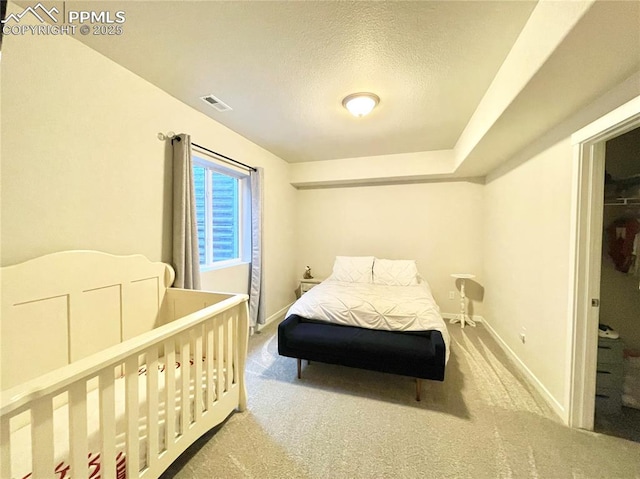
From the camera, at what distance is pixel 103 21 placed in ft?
4.55

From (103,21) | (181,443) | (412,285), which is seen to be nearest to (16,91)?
(103,21)

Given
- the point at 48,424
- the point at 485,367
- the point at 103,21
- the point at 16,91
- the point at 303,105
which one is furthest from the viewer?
the point at 485,367

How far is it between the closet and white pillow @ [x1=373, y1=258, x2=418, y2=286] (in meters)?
1.73

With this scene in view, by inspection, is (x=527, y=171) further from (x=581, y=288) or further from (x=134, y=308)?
(x=134, y=308)

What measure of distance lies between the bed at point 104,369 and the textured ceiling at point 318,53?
1359 millimetres

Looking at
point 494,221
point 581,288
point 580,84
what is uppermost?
point 580,84

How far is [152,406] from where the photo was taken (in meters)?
1.16

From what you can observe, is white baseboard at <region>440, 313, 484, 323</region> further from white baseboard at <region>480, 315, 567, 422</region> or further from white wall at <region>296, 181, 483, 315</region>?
white baseboard at <region>480, 315, 567, 422</region>

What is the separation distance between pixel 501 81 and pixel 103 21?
245 centimetres

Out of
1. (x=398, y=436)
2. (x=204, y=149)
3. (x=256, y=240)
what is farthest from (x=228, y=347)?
(x=204, y=149)

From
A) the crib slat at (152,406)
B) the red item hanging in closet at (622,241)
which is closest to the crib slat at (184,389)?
the crib slat at (152,406)

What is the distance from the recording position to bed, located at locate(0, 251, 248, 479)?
88 cm

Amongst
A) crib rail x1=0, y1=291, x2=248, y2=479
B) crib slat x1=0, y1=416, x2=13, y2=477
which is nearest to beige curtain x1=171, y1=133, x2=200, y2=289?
crib rail x1=0, y1=291, x2=248, y2=479

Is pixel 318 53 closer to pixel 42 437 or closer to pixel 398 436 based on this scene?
pixel 42 437
